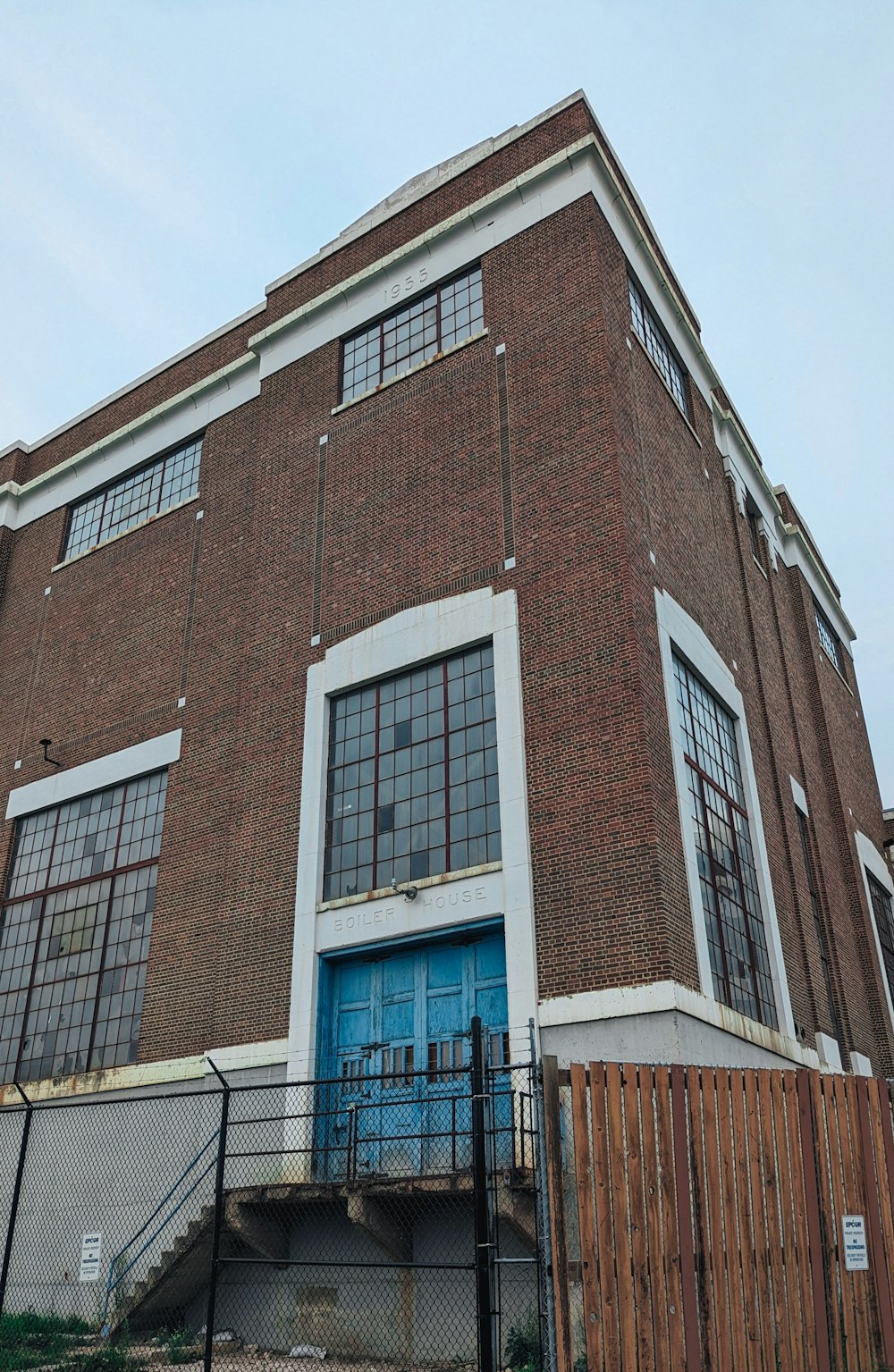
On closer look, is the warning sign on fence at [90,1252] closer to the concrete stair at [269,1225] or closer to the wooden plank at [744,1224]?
the concrete stair at [269,1225]

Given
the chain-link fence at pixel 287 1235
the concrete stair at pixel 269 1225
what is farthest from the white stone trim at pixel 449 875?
the concrete stair at pixel 269 1225

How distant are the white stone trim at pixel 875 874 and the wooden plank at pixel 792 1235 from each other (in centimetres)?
1799

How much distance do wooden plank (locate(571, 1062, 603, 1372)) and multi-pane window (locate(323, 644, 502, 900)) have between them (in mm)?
7105

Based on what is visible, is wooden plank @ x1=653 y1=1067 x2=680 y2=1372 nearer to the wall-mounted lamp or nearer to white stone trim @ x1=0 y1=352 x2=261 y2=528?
the wall-mounted lamp

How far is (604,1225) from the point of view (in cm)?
812

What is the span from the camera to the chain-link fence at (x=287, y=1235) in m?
12.4

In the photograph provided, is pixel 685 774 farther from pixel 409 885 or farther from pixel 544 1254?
pixel 544 1254

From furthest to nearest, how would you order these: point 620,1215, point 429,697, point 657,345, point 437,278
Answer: point 657,345 → point 437,278 → point 429,697 → point 620,1215

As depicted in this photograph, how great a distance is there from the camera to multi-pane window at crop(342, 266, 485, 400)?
19.8 metres

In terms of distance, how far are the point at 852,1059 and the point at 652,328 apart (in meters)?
14.1

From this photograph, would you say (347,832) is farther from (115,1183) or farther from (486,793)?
(115,1183)

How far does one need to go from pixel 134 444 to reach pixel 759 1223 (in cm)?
2086

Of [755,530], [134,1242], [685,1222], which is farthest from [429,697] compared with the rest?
[755,530]

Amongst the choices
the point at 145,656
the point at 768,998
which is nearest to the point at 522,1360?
the point at 768,998
